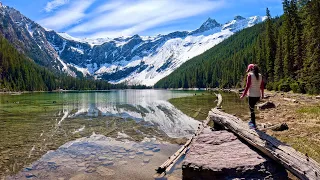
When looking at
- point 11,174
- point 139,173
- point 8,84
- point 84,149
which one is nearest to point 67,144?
point 84,149

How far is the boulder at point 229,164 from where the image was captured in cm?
884

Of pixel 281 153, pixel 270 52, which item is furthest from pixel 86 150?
pixel 270 52

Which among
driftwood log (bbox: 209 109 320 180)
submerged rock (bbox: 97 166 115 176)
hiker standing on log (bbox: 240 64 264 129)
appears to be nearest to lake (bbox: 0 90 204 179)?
submerged rock (bbox: 97 166 115 176)

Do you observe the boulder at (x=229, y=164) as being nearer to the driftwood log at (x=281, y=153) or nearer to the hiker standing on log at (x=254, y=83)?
the driftwood log at (x=281, y=153)

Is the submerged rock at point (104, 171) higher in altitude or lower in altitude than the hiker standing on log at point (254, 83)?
lower

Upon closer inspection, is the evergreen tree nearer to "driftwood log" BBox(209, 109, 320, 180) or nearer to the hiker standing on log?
the hiker standing on log

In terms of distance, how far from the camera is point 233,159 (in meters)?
9.58

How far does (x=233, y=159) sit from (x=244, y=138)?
6.44 ft

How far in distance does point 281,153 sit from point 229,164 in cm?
169

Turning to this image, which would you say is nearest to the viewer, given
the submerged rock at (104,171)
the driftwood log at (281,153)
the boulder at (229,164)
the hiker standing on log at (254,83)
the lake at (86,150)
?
the driftwood log at (281,153)

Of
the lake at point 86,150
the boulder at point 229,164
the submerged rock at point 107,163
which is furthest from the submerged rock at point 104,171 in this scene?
the boulder at point 229,164

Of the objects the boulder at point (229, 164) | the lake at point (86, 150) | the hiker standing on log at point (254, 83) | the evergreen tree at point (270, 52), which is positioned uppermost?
the evergreen tree at point (270, 52)

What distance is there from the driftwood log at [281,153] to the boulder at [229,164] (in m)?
0.36

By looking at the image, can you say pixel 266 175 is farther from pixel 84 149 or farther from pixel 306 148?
pixel 84 149
